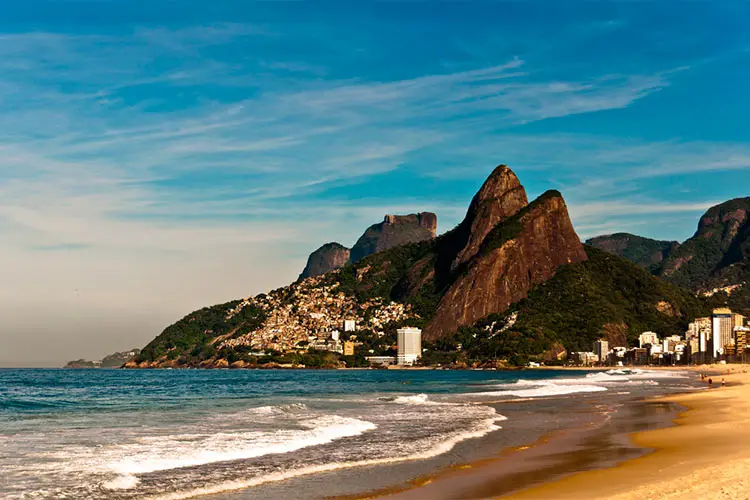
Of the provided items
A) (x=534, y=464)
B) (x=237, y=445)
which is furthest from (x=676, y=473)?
(x=237, y=445)

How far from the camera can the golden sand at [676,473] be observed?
15.5m

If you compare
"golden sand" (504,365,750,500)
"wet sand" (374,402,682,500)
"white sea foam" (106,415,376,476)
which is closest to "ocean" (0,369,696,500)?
"white sea foam" (106,415,376,476)

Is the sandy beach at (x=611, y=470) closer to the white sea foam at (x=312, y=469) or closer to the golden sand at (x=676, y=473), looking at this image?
the golden sand at (x=676, y=473)

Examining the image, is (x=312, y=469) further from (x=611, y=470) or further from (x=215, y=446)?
(x=611, y=470)

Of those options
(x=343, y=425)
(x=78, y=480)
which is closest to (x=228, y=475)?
(x=78, y=480)

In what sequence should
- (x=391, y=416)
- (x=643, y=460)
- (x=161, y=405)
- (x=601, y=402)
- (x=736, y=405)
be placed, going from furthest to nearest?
1. (x=601, y=402)
2. (x=161, y=405)
3. (x=736, y=405)
4. (x=391, y=416)
5. (x=643, y=460)

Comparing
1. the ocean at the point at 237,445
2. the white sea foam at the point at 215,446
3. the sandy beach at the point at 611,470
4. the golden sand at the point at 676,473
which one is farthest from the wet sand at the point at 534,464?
the white sea foam at the point at 215,446

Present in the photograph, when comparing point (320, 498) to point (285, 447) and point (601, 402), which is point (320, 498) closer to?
point (285, 447)

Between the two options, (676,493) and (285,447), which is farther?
(285,447)

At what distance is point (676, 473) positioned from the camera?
18.4 meters

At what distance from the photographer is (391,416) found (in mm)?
39656

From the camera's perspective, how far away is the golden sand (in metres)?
15.5

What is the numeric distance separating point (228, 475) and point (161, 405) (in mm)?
30613

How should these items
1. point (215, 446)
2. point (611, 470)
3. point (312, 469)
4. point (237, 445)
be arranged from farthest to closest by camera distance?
1. point (237, 445)
2. point (215, 446)
3. point (312, 469)
4. point (611, 470)
